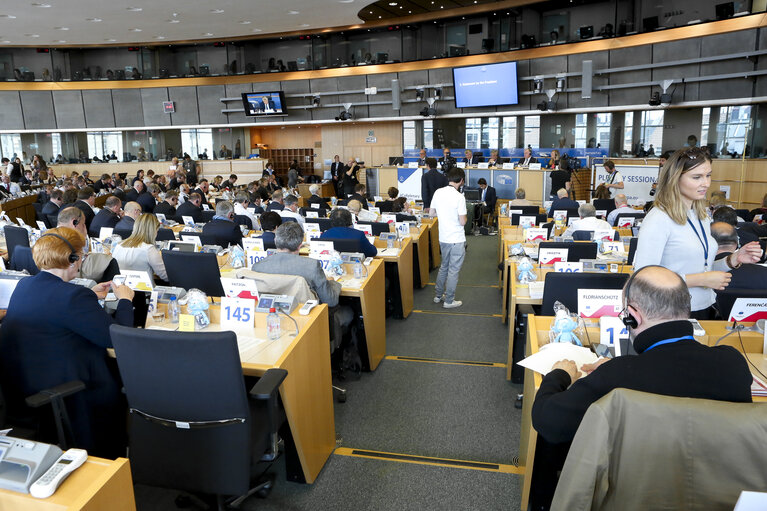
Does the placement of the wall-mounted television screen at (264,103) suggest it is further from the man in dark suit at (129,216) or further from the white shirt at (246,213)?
the man in dark suit at (129,216)

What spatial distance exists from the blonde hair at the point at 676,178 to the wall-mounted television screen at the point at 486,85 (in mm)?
13054

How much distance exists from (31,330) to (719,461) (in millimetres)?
2864

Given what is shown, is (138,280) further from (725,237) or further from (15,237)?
(725,237)

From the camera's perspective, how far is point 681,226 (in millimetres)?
2734

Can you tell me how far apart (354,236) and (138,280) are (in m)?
2.02

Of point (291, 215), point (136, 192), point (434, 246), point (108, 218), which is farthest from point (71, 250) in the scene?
point (136, 192)

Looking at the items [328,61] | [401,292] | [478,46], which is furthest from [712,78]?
[328,61]

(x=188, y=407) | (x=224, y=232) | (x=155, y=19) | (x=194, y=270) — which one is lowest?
(x=188, y=407)

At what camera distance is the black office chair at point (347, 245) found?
512 cm

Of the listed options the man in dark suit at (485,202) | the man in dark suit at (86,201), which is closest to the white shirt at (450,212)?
the man in dark suit at (86,201)

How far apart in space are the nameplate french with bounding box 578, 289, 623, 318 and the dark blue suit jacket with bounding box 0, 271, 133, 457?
2.52m

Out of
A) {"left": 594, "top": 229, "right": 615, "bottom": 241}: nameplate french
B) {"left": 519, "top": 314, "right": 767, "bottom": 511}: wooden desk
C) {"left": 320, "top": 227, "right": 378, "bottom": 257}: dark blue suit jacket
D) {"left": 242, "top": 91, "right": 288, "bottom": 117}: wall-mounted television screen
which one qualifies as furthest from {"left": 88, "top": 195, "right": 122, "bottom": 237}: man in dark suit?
{"left": 242, "top": 91, "right": 288, "bottom": 117}: wall-mounted television screen

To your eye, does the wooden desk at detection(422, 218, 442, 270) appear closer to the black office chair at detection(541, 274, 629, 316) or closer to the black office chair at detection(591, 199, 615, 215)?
the black office chair at detection(591, 199, 615, 215)

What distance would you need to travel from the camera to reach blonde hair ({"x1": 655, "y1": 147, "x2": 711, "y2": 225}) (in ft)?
8.80
